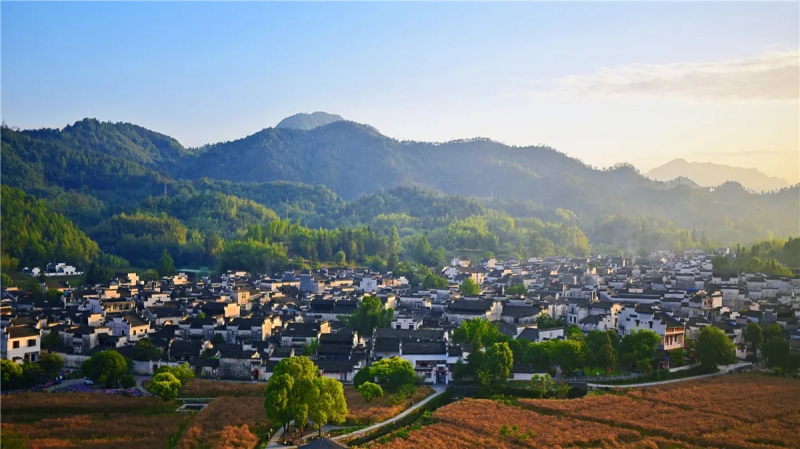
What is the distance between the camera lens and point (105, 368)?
17.2 metres

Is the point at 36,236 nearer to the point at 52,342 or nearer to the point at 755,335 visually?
the point at 52,342

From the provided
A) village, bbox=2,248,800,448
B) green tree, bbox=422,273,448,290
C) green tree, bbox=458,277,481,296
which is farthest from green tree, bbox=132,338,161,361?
green tree, bbox=422,273,448,290

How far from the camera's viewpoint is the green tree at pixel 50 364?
57.8 feet

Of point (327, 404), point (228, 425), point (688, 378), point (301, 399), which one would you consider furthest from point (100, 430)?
point (688, 378)

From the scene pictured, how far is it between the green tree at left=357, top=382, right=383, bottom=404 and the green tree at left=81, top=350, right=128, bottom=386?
255 inches

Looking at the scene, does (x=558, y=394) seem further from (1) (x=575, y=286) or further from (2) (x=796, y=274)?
(2) (x=796, y=274)

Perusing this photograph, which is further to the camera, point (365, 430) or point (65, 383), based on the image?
point (65, 383)

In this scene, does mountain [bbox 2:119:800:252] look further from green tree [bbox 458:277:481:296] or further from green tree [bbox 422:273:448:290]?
green tree [bbox 458:277:481:296]

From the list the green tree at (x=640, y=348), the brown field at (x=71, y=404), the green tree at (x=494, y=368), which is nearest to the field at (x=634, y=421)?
the green tree at (x=494, y=368)

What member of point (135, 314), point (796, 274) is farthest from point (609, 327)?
point (135, 314)

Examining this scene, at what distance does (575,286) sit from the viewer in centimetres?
3017

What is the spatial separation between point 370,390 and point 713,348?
9.90m

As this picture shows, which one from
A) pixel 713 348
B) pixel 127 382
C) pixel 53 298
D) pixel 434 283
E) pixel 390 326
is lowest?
pixel 127 382

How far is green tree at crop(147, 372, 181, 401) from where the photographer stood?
1583 cm
